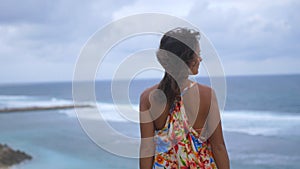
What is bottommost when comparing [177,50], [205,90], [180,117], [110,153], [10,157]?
[10,157]

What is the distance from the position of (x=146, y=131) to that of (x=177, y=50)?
0.38 m

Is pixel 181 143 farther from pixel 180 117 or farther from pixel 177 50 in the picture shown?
pixel 177 50

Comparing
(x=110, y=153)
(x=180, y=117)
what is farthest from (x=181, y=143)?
(x=110, y=153)

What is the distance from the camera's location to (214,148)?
1.74m

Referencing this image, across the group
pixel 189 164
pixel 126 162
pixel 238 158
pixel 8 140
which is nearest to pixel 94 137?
pixel 189 164

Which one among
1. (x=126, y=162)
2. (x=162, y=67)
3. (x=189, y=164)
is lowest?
(x=126, y=162)

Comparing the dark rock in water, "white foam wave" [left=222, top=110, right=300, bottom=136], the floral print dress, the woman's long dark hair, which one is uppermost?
the woman's long dark hair

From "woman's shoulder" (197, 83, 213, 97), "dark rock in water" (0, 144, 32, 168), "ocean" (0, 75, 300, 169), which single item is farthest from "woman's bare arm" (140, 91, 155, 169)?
"dark rock in water" (0, 144, 32, 168)

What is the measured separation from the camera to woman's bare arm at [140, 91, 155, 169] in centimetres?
172

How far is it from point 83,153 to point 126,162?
9.42 ft

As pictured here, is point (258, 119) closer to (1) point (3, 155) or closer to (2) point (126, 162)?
(2) point (126, 162)

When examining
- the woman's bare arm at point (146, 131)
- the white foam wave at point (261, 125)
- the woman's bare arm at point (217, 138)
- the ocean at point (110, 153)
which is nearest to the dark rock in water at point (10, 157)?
the ocean at point (110, 153)

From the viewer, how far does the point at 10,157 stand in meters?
14.7

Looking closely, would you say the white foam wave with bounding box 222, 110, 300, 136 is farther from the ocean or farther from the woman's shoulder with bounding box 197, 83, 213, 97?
the woman's shoulder with bounding box 197, 83, 213, 97
